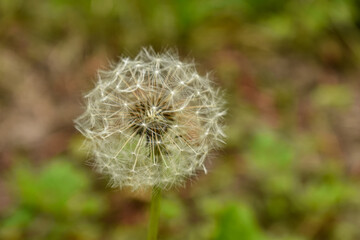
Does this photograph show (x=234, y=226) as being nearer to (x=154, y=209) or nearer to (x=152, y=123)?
(x=154, y=209)

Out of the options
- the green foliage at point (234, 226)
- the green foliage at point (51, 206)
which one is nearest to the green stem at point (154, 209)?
the green foliage at point (234, 226)

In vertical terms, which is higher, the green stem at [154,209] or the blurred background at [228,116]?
the blurred background at [228,116]

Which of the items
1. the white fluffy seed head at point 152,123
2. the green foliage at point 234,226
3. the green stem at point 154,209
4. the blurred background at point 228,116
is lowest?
the green stem at point 154,209

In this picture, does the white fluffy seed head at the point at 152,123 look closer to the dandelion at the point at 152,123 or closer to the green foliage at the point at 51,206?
the dandelion at the point at 152,123

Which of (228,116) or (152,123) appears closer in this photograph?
(152,123)

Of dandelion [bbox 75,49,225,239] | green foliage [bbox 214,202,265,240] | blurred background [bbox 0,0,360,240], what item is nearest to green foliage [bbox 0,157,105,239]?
blurred background [bbox 0,0,360,240]

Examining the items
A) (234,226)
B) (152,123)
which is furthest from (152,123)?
(234,226)

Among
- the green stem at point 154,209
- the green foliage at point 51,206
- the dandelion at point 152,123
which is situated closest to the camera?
the green stem at point 154,209

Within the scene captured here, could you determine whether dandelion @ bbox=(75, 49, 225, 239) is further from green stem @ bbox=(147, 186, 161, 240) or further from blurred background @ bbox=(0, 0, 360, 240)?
blurred background @ bbox=(0, 0, 360, 240)
